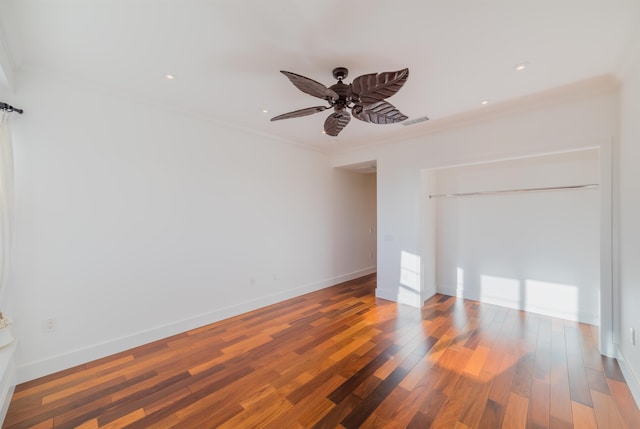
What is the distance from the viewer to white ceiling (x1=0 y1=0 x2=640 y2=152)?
166cm

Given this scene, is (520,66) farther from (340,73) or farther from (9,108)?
(9,108)

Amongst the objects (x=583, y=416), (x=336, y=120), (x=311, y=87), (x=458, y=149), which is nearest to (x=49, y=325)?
(x=311, y=87)

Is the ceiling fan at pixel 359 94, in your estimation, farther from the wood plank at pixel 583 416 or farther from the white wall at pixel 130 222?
the wood plank at pixel 583 416

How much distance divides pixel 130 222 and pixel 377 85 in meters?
2.85

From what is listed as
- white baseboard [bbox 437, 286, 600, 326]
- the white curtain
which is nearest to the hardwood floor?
white baseboard [bbox 437, 286, 600, 326]

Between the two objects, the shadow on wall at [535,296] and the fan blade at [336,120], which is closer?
the fan blade at [336,120]

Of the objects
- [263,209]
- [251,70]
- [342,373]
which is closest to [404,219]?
[263,209]

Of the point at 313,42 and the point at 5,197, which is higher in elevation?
the point at 313,42

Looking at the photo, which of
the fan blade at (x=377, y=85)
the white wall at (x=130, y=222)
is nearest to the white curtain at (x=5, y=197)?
the white wall at (x=130, y=222)

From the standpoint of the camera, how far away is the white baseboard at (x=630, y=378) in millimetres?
1953

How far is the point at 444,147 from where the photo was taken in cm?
377

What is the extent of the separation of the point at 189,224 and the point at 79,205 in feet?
3.46

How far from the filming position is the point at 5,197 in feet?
6.84

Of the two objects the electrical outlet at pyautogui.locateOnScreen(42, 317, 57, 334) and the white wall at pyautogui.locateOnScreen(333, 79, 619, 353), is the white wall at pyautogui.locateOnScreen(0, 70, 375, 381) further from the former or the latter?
the white wall at pyautogui.locateOnScreen(333, 79, 619, 353)
